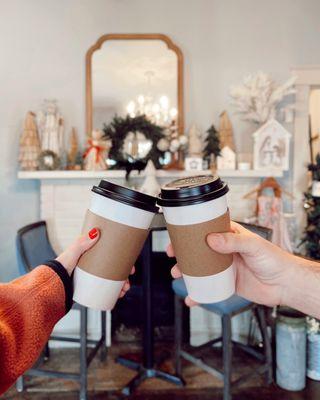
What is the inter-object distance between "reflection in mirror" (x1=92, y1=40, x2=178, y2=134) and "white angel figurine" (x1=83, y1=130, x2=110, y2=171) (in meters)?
0.20

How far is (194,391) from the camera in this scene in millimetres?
2572

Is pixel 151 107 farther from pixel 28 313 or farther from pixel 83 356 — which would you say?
pixel 28 313

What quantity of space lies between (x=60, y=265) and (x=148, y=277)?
66.7 inches

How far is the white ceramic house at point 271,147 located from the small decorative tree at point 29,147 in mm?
1639

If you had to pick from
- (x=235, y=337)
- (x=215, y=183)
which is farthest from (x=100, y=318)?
(x=215, y=183)

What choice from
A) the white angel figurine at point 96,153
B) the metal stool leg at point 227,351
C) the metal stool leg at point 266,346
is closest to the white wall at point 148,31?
the white angel figurine at point 96,153

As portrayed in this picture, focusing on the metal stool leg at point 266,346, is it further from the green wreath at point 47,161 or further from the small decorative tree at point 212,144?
the green wreath at point 47,161

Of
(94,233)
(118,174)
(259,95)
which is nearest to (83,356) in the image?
(118,174)

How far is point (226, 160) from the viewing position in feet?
10.5

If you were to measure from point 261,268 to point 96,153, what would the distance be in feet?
7.14

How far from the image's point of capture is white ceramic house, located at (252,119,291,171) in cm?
317

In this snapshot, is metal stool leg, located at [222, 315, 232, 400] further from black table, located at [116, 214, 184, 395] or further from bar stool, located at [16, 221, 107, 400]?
bar stool, located at [16, 221, 107, 400]

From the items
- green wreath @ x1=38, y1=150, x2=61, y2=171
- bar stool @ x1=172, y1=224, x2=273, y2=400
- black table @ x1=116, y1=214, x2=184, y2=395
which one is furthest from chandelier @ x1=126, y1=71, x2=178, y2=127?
bar stool @ x1=172, y1=224, x2=273, y2=400

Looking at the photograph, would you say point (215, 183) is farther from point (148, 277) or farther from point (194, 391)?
point (194, 391)
